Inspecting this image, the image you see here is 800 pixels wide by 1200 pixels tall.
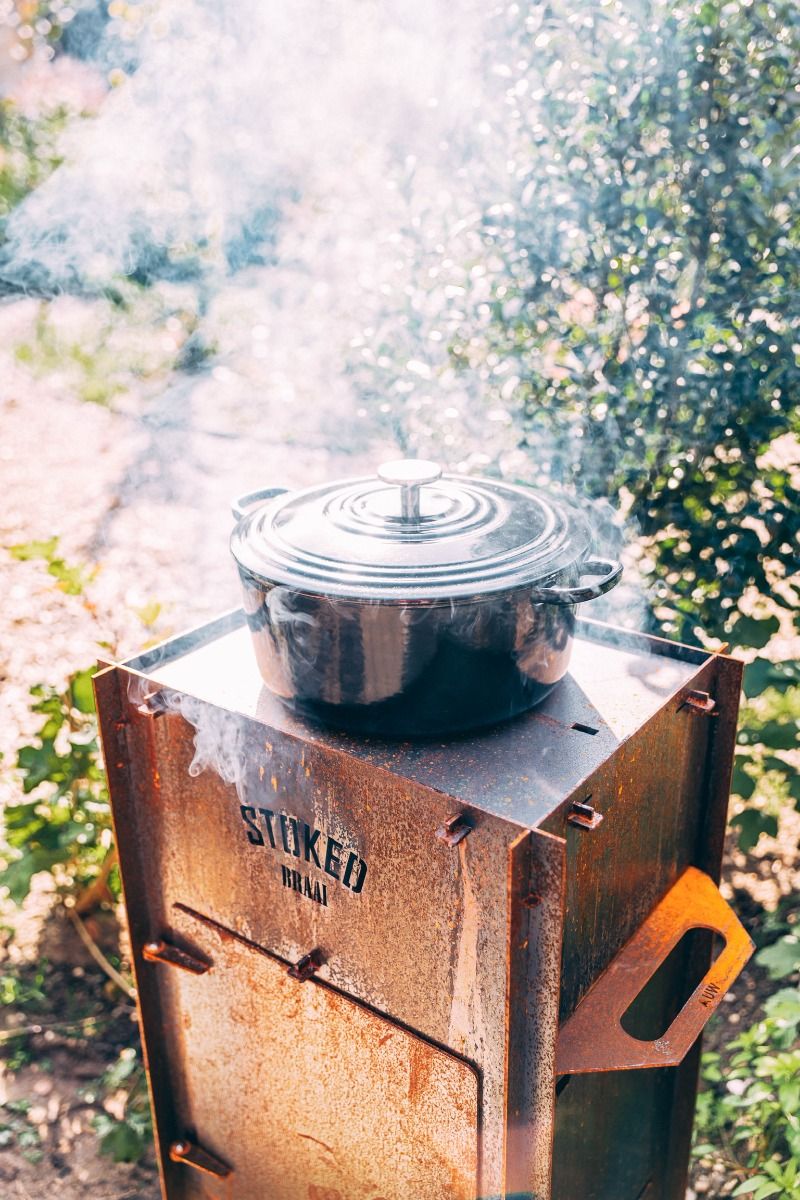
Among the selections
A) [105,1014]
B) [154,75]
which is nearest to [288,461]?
[154,75]

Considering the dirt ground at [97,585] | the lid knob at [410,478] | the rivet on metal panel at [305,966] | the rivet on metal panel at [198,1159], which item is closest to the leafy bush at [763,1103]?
the dirt ground at [97,585]

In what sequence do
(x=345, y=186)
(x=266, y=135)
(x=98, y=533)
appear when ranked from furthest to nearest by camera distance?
(x=98, y=533) → (x=266, y=135) → (x=345, y=186)

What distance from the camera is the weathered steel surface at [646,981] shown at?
5.57 feet

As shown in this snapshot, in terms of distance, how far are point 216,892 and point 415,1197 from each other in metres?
0.78

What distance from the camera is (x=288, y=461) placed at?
259 inches

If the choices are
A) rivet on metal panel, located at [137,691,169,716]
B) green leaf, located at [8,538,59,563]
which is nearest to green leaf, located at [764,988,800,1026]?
rivet on metal panel, located at [137,691,169,716]

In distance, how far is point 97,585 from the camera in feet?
18.2

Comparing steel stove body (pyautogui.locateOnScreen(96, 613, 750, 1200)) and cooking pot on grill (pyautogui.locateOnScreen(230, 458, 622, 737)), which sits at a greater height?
cooking pot on grill (pyautogui.locateOnScreen(230, 458, 622, 737))

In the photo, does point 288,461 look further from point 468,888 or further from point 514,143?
point 468,888

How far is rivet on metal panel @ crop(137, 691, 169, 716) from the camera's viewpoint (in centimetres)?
194

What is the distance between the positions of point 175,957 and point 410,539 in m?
1.19

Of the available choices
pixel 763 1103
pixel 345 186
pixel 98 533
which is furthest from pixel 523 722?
pixel 98 533

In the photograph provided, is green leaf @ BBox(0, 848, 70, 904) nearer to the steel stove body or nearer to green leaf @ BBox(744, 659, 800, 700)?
the steel stove body

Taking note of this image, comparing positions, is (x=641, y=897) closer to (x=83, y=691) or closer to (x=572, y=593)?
(x=572, y=593)
